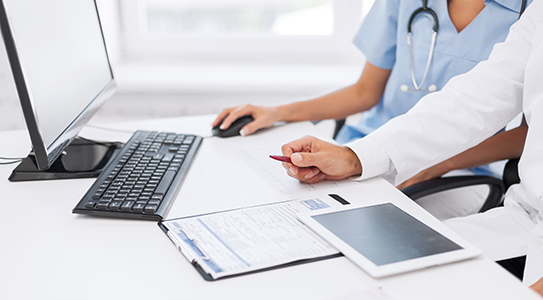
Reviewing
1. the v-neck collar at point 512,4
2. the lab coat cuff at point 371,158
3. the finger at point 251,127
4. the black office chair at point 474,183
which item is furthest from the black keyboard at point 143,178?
the v-neck collar at point 512,4

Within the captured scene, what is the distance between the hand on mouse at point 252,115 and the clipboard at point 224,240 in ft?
1.28

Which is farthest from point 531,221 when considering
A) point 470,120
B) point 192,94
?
point 192,94

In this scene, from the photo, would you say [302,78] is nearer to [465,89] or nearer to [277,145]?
[277,145]

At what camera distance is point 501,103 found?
3.18 feet

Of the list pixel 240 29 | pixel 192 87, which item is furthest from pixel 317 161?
pixel 240 29

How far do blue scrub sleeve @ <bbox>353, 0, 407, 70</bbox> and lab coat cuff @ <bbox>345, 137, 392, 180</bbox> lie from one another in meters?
0.50

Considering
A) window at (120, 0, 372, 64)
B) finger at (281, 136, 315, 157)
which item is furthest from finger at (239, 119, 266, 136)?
window at (120, 0, 372, 64)

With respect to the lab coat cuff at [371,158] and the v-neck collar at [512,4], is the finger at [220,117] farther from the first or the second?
the v-neck collar at [512,4]

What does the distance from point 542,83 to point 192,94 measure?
1.33 metres

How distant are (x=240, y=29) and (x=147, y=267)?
1.68 m

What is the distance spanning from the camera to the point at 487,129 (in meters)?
0.98

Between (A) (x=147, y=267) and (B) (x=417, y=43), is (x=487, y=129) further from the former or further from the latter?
(A) (x=147, y=267)

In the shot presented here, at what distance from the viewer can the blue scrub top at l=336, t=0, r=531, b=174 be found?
112 cm

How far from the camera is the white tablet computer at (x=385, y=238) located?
23.6 inches
